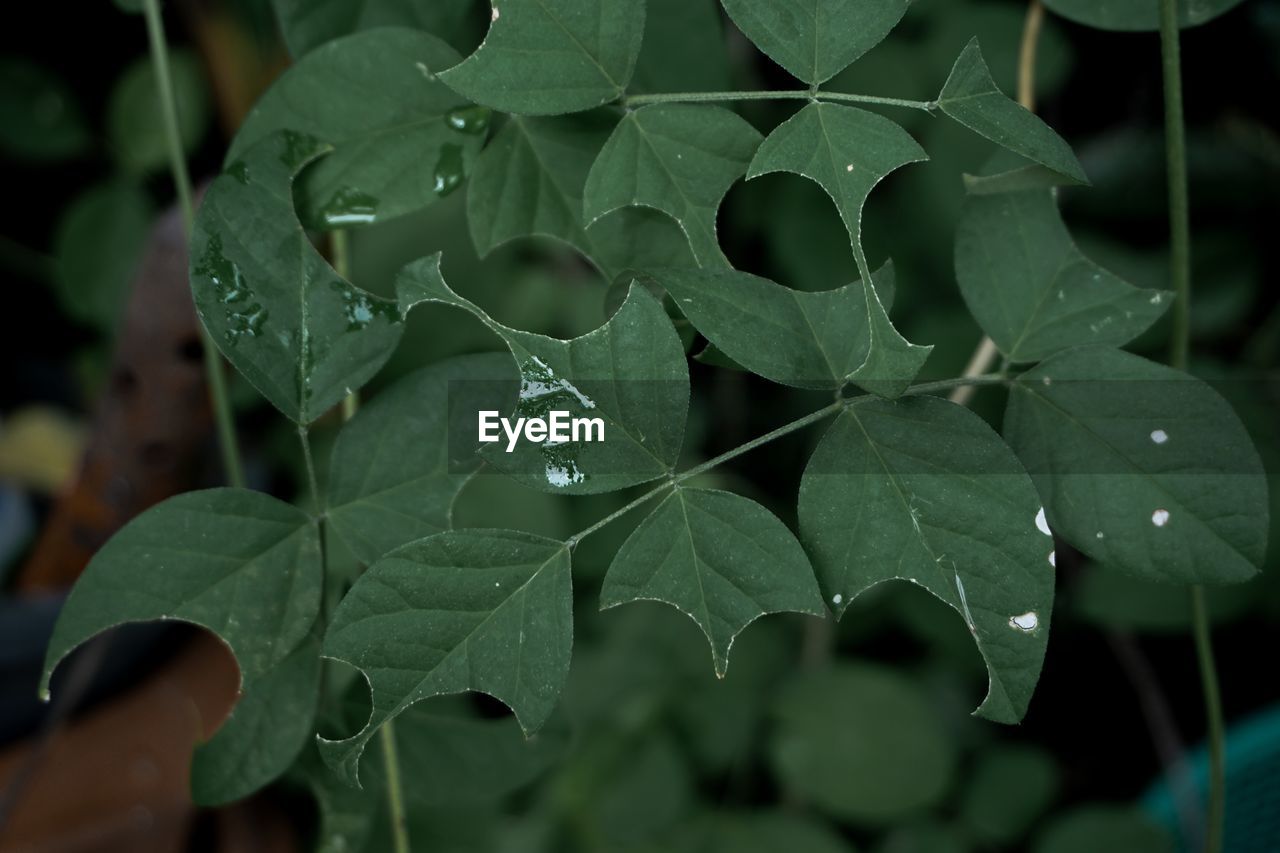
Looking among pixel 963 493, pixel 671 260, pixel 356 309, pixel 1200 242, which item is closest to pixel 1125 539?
pixel 963 493

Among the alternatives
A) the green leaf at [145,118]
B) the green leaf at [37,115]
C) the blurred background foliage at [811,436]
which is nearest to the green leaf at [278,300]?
the blurred background foliage at [811,436]

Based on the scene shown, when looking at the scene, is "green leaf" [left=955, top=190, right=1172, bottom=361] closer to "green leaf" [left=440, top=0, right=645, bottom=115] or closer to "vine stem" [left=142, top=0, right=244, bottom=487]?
"green leaf" [left=440, top=0, right=645, bottom=115]

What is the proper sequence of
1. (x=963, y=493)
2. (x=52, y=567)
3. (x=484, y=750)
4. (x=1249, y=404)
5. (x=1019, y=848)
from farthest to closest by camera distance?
(x=1019, y=848), (x=52, y=567), (x=1249, y=404), (x=484, y=750), (x=963, y=493)

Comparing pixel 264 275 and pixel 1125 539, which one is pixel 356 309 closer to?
pixel 264 275

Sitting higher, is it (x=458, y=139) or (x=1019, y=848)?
(x=458, y=139)

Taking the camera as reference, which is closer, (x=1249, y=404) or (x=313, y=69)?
(x=313, y=69)

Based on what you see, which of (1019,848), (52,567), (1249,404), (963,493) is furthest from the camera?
(1019,848)

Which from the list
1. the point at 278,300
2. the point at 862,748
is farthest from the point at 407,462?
the point at 862,748

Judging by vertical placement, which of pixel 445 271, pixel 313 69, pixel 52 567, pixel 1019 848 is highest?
pixel 313 69
